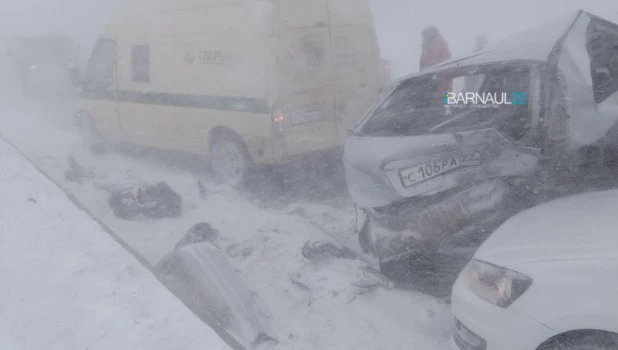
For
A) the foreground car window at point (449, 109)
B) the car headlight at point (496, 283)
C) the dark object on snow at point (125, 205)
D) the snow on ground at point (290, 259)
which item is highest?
the foreground car window at point (449, 109)

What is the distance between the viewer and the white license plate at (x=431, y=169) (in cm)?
385

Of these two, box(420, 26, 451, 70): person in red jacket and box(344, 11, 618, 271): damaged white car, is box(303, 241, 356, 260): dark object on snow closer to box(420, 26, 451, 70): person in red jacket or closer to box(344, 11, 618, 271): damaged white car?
box(344, 11, 618, 271): damaged white car

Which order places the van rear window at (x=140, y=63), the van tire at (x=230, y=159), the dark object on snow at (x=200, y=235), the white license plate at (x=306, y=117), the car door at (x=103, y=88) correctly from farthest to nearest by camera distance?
1. the car door at (x=103, y=88)
2. the van rear window at (x=140, y=63)
3. the van tire at (x=230, y=159)
4. the white license plate at (x=306, y=117)
5. the dark object on snow at (x=200, y=235)

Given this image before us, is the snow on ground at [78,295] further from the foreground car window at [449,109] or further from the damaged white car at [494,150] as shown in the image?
the foreground car window at [449,109]

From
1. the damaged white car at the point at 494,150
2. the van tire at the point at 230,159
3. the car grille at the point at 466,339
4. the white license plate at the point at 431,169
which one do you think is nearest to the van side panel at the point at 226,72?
the van tire at the point at 230,159

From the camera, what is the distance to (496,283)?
2887mm

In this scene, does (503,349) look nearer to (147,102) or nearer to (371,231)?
(371,231)

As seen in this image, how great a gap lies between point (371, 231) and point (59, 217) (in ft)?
7.83

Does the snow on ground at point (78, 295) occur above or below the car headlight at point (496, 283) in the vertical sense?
below

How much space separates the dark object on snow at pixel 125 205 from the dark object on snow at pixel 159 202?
0.07m

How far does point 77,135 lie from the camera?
11.5m

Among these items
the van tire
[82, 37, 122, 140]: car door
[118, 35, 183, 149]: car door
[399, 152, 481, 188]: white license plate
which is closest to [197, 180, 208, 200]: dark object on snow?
the van tire

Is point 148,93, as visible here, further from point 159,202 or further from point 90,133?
point 90,133

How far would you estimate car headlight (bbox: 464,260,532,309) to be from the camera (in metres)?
2.76
